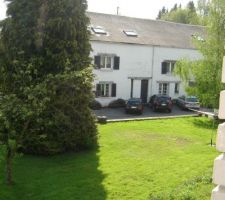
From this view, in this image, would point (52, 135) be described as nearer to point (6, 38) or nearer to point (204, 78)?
point (6, 38)

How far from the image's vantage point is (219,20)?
26.8 m

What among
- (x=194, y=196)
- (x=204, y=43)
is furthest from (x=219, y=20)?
(x=194, y=196)

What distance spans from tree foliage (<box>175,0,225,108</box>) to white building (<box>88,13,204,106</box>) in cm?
965

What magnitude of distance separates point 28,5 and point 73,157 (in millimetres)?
7494

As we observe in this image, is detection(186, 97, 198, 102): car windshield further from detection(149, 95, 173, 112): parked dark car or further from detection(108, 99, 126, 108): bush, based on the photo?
detection(108, 99, 126, 108): bush

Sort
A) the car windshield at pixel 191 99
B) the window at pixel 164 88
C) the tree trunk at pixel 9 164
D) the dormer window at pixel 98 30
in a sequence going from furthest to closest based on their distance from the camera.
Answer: the window at pixel 164 88, the car windshield at pixel 191 99, the dormer window at pixel 98 30, the tree trunk at pixel 9 164

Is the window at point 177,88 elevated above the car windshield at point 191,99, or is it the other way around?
the window at point 177,88

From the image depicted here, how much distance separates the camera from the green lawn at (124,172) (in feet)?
40.5

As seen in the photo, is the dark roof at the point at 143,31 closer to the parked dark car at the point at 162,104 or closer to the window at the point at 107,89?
the window at the point at 107,89

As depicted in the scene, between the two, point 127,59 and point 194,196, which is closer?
point 194,196

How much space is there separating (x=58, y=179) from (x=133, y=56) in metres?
24.7

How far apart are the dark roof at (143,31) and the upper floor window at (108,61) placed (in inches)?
60.8

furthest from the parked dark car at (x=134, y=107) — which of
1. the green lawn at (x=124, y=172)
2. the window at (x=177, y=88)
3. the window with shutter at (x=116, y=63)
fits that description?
the green lawn at (x=124, y=172)

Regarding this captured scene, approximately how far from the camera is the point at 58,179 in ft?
46.2
